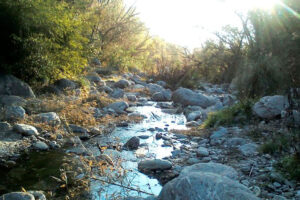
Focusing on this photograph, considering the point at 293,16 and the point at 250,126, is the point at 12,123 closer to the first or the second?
the point at 250,126

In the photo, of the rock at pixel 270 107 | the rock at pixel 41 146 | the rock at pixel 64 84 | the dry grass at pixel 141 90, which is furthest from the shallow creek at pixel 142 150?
the dry grass at pixel 141 90

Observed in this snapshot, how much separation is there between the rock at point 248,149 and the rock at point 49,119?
4.06m

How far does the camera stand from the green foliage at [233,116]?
7648 millimetres

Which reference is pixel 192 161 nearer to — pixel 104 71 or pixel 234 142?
pixel 234 142

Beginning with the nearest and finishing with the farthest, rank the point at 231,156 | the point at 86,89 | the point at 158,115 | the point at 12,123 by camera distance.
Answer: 1. the point at 231,156
2. the point at 12,123
3. the point at 158,115
4. the point at 86,89

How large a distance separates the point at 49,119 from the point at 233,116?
4297mm

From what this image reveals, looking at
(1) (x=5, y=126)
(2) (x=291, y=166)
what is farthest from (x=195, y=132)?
(1) (x=5, y=126)

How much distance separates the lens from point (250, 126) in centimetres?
718

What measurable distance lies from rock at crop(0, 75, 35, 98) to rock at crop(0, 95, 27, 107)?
1.61 feet

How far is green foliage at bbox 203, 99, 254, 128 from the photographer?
7648 mm

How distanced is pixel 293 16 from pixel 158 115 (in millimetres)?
5103

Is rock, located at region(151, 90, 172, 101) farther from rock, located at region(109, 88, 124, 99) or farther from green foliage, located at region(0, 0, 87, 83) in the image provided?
green foliage, located at region(0, 0, 87, 83)

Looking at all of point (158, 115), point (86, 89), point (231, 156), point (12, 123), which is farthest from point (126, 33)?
point (231, 156)

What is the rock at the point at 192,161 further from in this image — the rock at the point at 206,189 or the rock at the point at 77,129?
the rock at the point at 77,129
